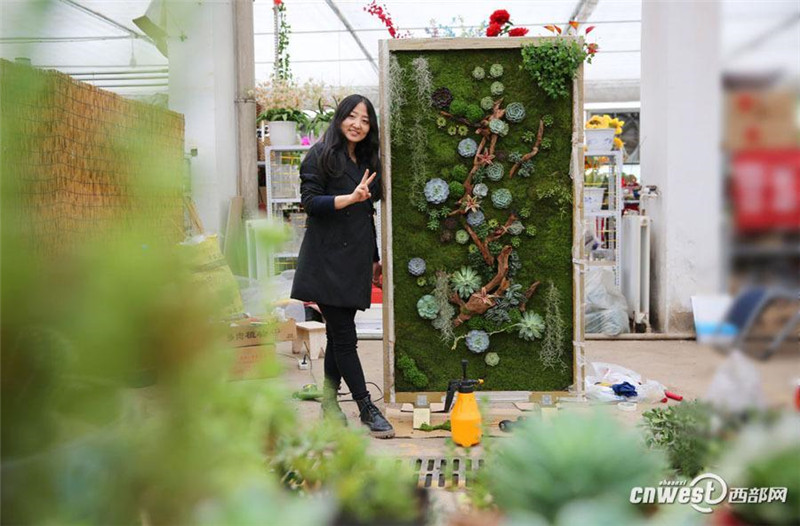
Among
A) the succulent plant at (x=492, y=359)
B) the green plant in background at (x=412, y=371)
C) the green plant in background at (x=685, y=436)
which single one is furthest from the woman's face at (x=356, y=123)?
the green plant in background at (x=685, y=436)

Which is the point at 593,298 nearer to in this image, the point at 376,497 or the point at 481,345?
the point at 481,345

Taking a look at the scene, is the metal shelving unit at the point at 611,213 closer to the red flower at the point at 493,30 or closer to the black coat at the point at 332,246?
the red flower at the point at 493,30

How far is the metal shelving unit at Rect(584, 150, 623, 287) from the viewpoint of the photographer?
605cm

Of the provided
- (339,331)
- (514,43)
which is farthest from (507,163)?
(339,331)

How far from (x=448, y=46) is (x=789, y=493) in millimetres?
3097

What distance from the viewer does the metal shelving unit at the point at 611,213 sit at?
19.9 ft

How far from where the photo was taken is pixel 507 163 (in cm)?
347

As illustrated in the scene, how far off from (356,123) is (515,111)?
770mm

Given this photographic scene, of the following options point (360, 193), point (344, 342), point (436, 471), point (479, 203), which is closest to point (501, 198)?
point (479, 203)

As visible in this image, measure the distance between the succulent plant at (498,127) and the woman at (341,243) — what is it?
56 cm

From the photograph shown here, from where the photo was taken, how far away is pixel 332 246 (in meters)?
3.13

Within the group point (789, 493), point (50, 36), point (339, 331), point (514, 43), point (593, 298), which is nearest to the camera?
point (50, 36)

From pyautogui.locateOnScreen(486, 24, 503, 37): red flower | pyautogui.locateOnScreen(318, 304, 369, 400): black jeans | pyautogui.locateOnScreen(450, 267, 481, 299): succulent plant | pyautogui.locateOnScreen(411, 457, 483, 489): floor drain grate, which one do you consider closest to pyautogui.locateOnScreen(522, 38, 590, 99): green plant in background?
pyautogui.locateOnScreen(486, 24, 503, 37): red flower

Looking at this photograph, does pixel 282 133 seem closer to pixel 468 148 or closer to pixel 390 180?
pixel 390 180
